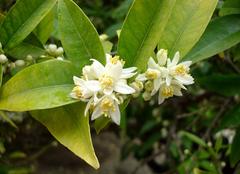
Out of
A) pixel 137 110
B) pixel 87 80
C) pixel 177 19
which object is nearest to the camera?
pixel 87 80

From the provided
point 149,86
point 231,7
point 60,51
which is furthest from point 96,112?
point 231,7

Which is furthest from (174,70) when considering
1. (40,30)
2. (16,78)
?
(40,30)

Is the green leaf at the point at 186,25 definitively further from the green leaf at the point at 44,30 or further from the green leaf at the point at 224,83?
the green leaf at the point at 224,83

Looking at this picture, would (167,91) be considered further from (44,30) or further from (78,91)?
(44,30)

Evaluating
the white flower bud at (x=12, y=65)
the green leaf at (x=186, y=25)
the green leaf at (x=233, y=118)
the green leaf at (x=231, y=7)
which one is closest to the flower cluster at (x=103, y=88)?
the green leaf at (x=186, y=25)

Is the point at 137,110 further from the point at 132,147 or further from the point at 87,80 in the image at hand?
the point at 87,80

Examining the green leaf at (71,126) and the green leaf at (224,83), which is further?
the green leaf at (224,83)
